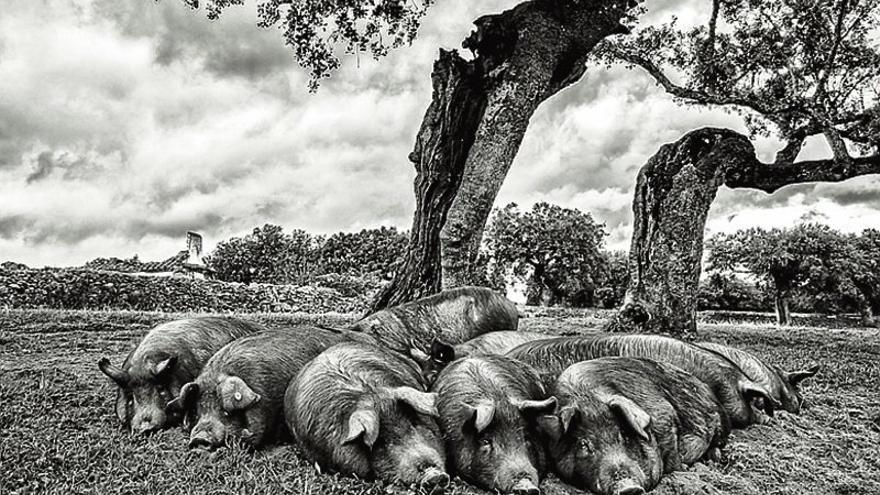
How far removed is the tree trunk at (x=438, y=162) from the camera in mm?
11305

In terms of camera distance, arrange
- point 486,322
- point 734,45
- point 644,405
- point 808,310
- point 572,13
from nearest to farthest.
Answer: point 644,405, point 486,322, point 572,13, point 734,45, point 808,310

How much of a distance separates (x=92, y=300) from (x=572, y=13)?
669 inches

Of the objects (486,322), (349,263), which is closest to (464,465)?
(486,322)

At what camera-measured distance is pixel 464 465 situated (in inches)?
173

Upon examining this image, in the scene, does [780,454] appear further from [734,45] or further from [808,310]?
[808,310]

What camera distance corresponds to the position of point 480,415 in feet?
14.3

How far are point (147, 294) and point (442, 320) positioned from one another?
1807 centimetres

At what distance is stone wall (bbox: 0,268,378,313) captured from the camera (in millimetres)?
20734

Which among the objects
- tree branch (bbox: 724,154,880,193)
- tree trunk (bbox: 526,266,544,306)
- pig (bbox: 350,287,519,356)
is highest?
tree branch (bbox: 724,154,880,193)

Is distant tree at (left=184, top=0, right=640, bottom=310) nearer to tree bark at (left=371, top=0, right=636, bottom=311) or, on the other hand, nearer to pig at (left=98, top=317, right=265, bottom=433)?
tree bark at (left=371, top=0, right=636, bottom=311)

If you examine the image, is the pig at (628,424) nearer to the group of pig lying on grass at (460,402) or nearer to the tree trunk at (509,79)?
the group of pig lying on grass at (460,402)

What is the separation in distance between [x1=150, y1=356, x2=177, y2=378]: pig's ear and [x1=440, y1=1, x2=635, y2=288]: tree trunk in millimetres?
5018

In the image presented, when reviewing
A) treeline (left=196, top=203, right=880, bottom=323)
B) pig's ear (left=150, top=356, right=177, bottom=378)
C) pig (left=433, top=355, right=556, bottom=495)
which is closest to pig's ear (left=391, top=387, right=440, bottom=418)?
pig (left=433, top=355, right=556, bottom=495)

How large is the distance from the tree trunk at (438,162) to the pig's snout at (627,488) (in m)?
7.07
